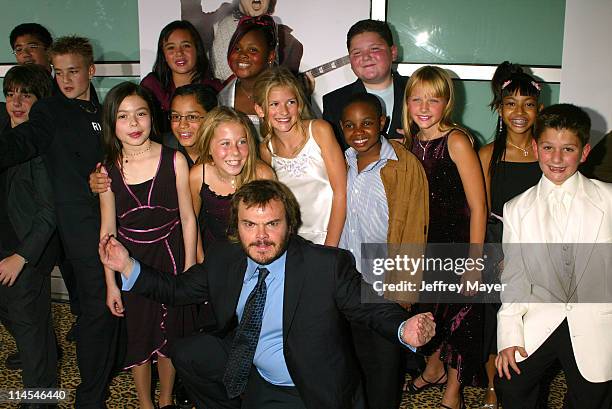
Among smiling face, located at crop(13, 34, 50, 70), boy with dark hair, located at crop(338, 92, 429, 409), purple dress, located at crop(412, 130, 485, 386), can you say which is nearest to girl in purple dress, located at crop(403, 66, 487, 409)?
purple dress, located at crop(412, 130, 485, 386)

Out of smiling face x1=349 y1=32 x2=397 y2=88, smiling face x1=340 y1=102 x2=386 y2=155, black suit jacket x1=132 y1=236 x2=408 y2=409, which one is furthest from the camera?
smiling face x1=349 y1=32 x2=397 y2=88

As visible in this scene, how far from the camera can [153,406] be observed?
2854 mm

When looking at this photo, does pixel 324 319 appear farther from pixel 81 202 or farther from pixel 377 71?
pixel 377 71

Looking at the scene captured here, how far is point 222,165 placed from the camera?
2.67 meters

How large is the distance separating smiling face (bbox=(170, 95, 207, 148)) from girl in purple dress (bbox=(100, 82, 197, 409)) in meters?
0.22

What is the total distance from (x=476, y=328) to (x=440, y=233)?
48cm

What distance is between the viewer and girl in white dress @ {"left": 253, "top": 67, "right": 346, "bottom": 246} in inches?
108

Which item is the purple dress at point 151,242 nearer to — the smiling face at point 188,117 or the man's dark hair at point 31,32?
the smiling face at point 188,117

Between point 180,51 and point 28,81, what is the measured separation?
2.74 feet

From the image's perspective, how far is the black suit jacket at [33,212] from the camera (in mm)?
2846

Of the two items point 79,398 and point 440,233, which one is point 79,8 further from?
point 440,233

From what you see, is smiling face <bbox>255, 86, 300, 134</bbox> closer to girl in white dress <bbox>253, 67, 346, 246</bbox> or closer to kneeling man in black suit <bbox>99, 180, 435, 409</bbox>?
girl in white dress <bbox>253, 67, 346, 246</bbox>

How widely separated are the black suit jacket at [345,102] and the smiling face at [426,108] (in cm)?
33

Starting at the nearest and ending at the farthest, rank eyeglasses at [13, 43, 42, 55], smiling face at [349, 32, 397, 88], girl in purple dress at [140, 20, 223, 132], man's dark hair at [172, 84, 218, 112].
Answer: man's dark hair at [172, 84, 218, 112] → smiling face at [349, 32, 397, 88] → girl in purple dress at [140, 20, 223, 132] → eyeglasses at [13, 43, 42, 55]
